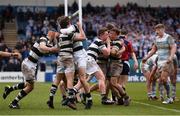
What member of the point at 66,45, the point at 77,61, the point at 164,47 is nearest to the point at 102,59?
the point at 164,47

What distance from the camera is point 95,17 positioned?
49.5 m

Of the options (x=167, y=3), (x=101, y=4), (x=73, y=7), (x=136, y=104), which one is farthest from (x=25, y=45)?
(x=136, y=104)

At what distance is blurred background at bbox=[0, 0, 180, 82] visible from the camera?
45.6 meters

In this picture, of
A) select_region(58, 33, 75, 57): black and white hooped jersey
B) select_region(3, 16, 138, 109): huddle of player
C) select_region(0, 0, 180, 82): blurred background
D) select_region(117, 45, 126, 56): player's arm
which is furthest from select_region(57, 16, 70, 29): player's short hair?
select_region(0, 0, 180, 82): blurred background

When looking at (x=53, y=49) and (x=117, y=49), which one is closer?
(x=53, y=49)

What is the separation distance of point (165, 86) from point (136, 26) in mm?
31907

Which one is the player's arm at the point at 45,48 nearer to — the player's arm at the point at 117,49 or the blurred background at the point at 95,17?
the player's arm at the point at 117,49

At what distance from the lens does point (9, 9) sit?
47688 millimetres

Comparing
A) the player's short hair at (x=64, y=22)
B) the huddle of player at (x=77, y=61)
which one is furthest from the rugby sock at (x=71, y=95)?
the player's short hair at (x=64, y=22)

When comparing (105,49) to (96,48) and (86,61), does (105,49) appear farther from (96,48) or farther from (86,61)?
(86,61)

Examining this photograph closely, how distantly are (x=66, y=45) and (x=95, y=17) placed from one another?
34.2 m

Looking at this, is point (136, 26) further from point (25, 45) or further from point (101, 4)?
point (25, 45)

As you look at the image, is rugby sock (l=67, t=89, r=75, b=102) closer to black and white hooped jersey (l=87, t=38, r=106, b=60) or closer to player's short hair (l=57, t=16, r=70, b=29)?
player's short hair (l=57, t=16, r=70, b=29)

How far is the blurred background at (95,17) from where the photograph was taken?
45.6 metres
